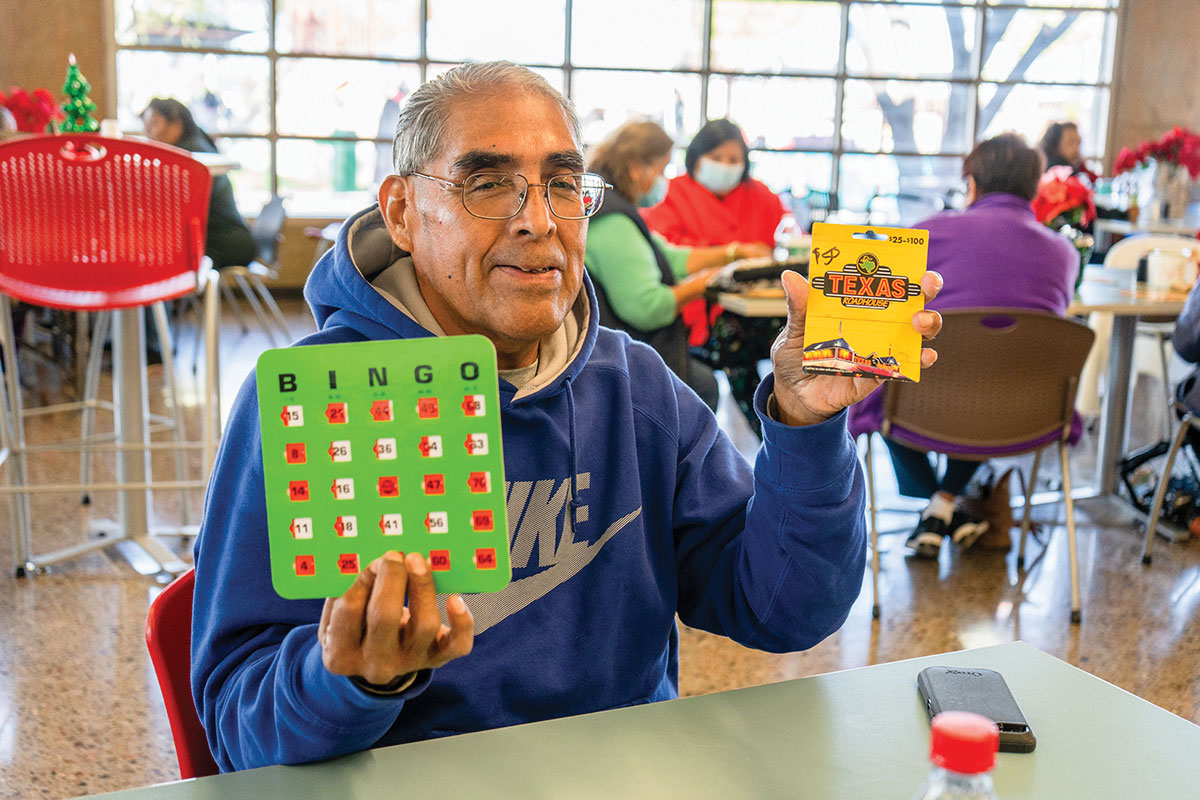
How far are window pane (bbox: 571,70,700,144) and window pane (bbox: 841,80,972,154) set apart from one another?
4.36ft

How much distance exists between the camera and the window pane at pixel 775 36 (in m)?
9.08

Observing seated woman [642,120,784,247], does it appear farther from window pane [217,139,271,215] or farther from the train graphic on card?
window pane [217,139,271,215]

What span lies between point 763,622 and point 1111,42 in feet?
32.3

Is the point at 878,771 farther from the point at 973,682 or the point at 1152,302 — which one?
the point at 1152,302

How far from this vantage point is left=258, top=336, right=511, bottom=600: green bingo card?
2.53 ft

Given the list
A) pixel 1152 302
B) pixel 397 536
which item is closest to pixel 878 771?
pixel 397 536

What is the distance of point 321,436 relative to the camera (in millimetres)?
776

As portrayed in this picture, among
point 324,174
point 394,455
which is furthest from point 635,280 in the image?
point 324,174

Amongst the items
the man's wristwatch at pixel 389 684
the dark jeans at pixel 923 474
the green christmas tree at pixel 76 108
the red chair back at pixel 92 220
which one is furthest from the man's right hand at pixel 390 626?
the green christmas tree at pixel 76 108

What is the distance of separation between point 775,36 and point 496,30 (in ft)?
7.31

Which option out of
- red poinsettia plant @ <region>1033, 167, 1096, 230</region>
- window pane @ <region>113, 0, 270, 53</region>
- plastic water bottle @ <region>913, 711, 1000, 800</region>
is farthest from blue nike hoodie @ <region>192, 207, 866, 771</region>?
window pane @ <region>113, 0, 270, 53</region>

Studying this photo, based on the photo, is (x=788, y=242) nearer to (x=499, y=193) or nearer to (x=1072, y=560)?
(x=1072, y=560)

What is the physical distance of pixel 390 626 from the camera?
781 mm

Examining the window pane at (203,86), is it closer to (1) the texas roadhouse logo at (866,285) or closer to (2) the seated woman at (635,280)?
(2) the seated woman at (635,280)
